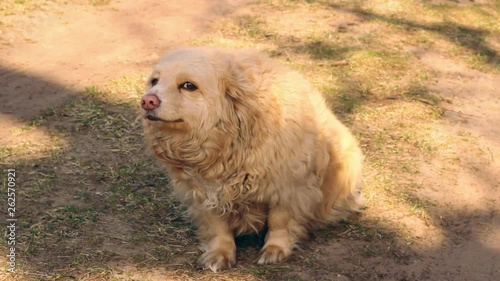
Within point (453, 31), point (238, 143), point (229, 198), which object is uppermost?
point (238, 143)

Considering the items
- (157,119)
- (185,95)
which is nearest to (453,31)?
(185,95)

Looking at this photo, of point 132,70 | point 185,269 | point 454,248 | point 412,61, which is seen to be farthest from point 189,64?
point 412,61

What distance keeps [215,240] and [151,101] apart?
100cm

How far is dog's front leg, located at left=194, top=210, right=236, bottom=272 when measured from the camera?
4137mm

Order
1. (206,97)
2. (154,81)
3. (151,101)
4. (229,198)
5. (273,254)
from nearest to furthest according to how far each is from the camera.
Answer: (151,101) → (206,97) → (154,81) → (229,198) → (273,254)

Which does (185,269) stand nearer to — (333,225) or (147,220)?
(147,220)

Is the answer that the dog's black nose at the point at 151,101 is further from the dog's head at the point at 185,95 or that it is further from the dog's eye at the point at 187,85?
the dog's eye at the point at 187,85

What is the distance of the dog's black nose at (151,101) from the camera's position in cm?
369

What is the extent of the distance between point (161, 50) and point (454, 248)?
4.03 m

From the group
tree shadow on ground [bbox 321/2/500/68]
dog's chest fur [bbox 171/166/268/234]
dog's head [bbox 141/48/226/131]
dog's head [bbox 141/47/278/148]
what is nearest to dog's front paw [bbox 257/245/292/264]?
dog's chest fur [bbox 171/166/268/234]

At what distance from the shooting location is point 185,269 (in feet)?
13.4

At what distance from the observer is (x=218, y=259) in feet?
13.5

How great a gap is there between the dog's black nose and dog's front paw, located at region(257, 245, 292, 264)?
3.75ft

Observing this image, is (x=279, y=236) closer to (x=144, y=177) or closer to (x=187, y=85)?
(x=187, y=85)
